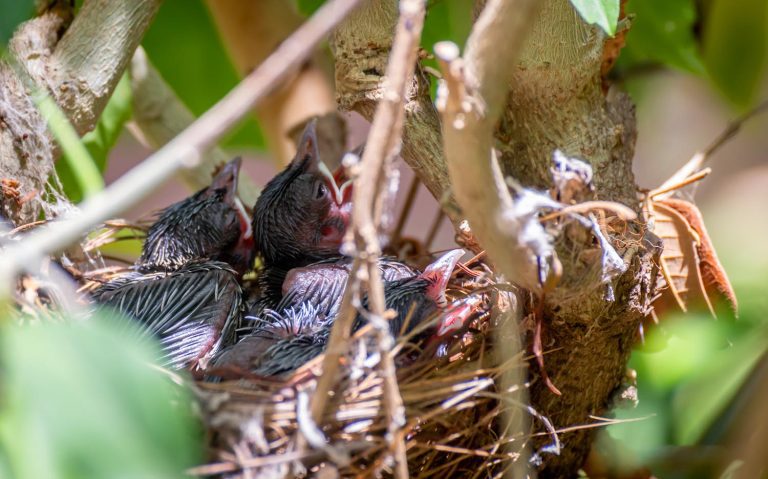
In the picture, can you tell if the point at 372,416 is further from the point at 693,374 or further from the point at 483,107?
the point at 693,374

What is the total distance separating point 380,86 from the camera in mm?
975

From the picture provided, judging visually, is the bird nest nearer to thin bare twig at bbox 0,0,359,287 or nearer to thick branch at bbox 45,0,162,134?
thin bare twig at bbox 0,0,359,287

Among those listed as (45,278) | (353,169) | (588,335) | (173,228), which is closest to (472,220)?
(353,169)

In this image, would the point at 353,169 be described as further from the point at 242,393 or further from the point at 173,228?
the point at 173,228

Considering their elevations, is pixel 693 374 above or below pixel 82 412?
below

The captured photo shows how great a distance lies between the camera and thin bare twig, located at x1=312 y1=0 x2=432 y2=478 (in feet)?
1.97

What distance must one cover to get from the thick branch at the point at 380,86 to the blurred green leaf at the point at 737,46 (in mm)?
878

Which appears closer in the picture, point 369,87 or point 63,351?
point 63,351

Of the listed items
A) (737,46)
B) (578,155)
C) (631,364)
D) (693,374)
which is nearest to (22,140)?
(578,155)

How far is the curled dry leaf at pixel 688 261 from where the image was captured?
3.57 ft

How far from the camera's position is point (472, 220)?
0.70 meters

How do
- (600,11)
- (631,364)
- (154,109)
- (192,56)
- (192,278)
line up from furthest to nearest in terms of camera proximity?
1. (192,56)
2. (154,109)
3. (631,364)
4. (192,278)
5. (600,11)

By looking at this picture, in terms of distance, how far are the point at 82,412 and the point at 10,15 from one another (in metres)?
0.70

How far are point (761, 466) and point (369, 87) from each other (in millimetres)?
608
